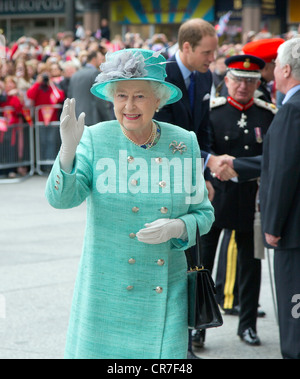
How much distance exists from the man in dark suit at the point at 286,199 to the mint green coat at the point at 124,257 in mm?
1204

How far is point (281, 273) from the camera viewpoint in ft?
14.3

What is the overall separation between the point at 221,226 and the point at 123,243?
2.48 meters

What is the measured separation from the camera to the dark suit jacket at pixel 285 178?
423cm

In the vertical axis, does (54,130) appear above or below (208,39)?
below

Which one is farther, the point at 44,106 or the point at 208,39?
the point at 44,106

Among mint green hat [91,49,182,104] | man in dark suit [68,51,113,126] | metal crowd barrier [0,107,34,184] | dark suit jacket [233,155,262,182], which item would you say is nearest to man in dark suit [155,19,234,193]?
dark suit jacket [233,155,262,182]

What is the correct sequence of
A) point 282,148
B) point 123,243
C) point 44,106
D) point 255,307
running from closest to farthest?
point 123,243 < point 282,148 < point 255,307 < point 44,106

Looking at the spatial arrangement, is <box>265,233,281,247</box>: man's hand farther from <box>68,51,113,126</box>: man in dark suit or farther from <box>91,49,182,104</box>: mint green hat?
<box>68,51,113,126</box>: man in dark suit

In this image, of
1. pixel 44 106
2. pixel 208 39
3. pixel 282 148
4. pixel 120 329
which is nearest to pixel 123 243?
pixel 120 329

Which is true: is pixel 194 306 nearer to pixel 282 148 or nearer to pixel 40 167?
pixel 282 148

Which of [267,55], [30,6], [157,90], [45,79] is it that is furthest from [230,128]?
[30,6]

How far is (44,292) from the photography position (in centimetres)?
651

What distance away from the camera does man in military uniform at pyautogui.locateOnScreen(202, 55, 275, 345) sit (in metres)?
5.53

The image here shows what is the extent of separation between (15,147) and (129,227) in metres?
10.9
